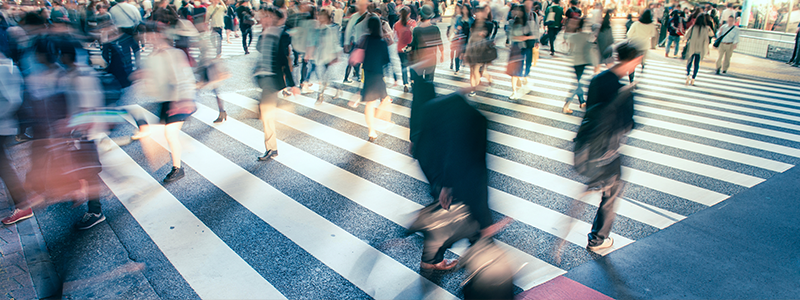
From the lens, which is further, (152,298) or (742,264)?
(742,264)

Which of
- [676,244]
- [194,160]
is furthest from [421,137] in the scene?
[194,160]

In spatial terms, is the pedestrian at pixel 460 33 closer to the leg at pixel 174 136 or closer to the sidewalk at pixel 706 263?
the leg at pixel 174 136

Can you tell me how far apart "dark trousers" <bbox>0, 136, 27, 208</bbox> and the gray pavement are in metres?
0.24

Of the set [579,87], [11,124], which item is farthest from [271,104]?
[579,87]

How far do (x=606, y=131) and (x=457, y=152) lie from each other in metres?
1.33

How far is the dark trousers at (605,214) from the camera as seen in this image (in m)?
3.52

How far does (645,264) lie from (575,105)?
5742 mm

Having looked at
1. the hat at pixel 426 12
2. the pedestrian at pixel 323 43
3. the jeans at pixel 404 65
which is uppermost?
the hat at pixel 426 12

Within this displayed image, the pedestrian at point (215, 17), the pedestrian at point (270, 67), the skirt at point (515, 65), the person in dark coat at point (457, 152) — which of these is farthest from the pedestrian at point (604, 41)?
the pedestrian at point (215, 17)

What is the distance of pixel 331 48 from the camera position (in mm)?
8516

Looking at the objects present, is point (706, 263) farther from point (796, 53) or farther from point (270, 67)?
point (796, 53)

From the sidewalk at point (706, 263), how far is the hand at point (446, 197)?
96 cm

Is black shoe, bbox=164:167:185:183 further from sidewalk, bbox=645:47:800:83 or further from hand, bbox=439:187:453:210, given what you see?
sidewalk, bbox=645:47:800:83

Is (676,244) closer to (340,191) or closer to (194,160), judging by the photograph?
(340,191)
